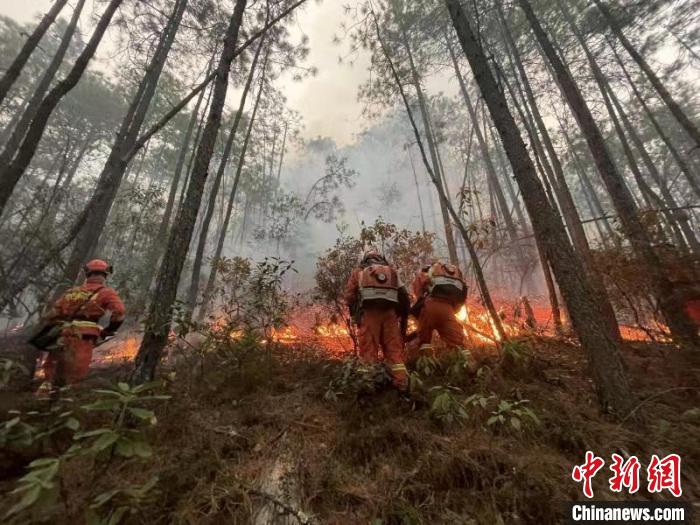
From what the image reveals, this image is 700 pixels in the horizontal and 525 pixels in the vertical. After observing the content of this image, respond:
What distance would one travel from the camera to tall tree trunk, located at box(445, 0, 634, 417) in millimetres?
2992

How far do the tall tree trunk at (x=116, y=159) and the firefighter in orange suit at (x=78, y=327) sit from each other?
1.47m

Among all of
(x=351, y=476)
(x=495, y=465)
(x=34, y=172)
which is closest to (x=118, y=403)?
(x=351, y=476)

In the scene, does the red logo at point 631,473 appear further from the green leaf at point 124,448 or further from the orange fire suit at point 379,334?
the green leaf at point 124,448

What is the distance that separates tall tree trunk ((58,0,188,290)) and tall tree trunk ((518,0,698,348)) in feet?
25.7

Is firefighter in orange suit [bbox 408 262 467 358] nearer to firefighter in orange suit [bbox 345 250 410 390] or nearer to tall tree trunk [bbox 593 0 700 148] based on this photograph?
firefighter in orange suit [bbox 345 250 410 390]

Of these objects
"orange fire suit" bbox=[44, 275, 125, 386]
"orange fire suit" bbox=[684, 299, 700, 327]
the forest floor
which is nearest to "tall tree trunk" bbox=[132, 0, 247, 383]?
the forest floor

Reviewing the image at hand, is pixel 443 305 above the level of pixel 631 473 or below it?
above

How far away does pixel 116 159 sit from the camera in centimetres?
667

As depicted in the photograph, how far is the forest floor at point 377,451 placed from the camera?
189cm

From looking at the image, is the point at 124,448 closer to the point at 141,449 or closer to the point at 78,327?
the point at 141,449

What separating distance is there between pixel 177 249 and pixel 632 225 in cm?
661

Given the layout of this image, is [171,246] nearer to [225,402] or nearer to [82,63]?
[225,402]

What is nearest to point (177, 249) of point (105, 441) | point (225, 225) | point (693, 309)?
point (105, 441)

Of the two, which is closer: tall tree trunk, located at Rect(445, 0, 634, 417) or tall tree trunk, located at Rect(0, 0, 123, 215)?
tall tree trunk, located at Rect(445, 0, 634, 417)
